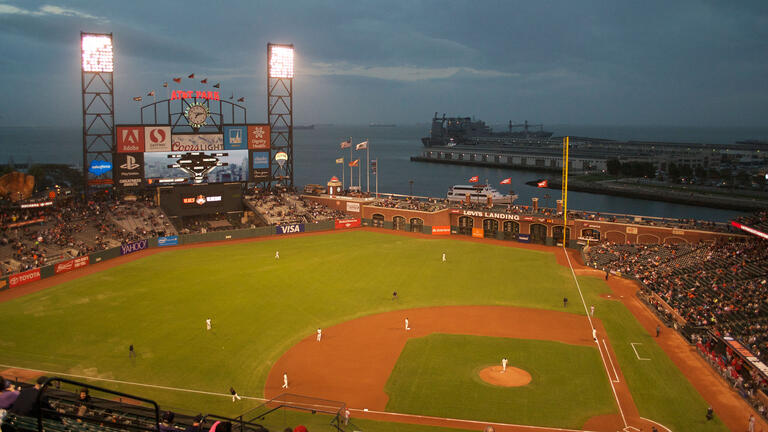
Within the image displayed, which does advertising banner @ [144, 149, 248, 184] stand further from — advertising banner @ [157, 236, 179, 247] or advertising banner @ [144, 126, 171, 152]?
advertising banner @ [157, 236, 179, 247]

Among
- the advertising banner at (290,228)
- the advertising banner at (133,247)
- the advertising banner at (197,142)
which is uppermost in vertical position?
the advertising banner at (197,142)

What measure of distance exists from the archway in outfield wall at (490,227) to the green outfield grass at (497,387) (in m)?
31.5

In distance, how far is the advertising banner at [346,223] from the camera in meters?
67.7

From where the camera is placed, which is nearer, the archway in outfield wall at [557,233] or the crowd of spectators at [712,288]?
the crowd of spectators at [712,288]

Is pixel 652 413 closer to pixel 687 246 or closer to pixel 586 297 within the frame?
pixel 586 297

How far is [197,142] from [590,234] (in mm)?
44548

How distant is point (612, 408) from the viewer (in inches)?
990

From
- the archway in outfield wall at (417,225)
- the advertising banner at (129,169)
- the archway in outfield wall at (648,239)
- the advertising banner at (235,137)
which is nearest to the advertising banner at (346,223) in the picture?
the archway in outfield wall at (417,225)

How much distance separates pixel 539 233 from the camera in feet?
201

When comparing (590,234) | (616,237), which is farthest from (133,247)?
(616,237)

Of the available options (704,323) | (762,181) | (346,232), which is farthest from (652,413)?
(762,181)

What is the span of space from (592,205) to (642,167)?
27.4 m

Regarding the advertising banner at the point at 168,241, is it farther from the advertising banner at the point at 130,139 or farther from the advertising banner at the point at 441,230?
the advertising banner at the point at 441,230

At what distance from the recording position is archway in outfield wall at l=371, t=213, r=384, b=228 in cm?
6868
